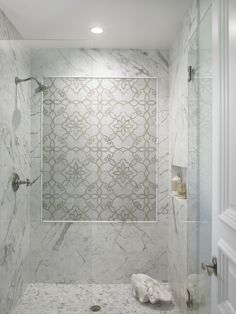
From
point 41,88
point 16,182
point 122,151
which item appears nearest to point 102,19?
point 41,88

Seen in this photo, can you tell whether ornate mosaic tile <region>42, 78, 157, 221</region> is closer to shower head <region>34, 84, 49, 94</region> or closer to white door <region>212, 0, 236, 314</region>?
shower head <region>34, 84, 49, 94</region>

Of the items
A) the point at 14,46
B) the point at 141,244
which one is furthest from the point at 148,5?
the point at 141,244

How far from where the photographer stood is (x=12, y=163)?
208 cm

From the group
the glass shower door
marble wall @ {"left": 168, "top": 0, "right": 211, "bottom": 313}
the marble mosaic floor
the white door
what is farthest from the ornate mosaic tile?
the white door

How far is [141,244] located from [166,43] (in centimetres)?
203

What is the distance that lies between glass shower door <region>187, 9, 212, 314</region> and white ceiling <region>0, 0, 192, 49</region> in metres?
0.47

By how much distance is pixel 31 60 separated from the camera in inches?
84.9

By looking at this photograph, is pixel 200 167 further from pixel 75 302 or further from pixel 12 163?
pixel 75 302

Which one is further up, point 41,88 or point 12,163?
point 41,88

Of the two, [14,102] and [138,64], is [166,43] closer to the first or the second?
[138,64]

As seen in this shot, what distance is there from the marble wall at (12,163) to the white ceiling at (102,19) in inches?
7.6

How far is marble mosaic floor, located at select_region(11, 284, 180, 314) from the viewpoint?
84.6 inches

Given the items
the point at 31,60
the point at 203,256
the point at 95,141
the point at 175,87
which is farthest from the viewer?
the point at 95,141

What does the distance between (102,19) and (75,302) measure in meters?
2.37
